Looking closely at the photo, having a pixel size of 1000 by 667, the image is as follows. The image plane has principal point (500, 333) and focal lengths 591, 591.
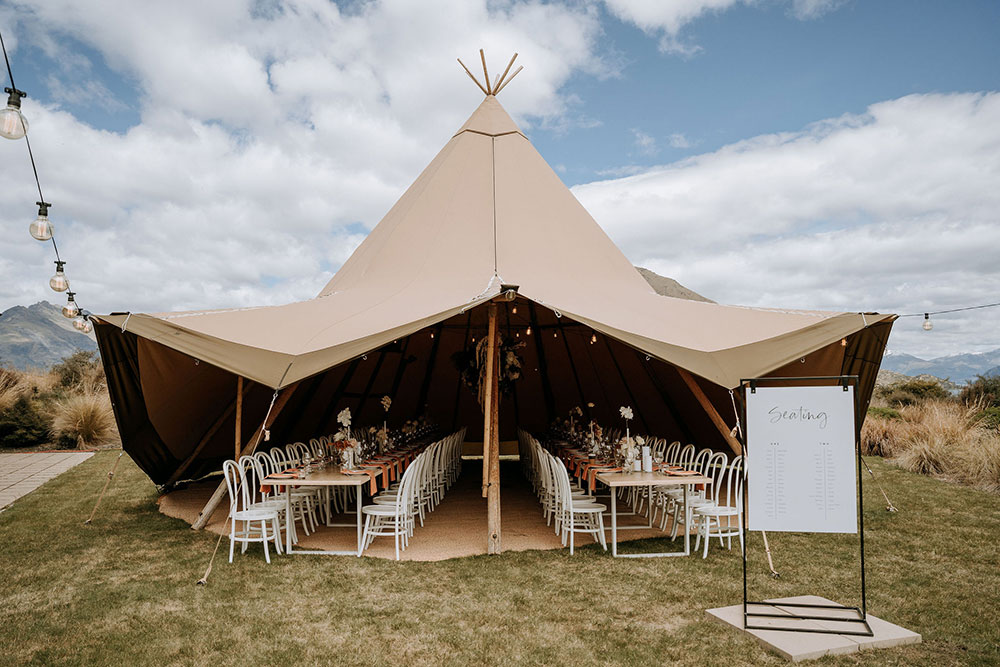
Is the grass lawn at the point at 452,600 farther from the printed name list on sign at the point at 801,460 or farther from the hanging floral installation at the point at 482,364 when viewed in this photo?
the hanging floral installation at the point at 482,364

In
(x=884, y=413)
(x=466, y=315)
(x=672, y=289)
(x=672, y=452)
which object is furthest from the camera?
(x=672, y=289)

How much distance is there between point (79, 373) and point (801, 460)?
63.4 feet

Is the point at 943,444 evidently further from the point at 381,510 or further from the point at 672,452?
the point at 381,510

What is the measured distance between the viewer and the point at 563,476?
18.1 ft

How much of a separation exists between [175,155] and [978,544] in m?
15.0

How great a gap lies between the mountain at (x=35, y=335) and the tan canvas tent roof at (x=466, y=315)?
244ft

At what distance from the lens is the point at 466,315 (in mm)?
9938

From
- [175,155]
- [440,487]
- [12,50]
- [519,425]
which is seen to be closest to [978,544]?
[440,487]

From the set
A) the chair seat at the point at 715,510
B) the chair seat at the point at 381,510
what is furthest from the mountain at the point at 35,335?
the chair seat at the point at 715,510

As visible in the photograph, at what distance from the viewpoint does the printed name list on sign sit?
3529 millimetres

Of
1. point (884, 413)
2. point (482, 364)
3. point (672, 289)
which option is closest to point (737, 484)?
point (482, 364)

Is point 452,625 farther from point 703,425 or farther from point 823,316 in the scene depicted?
point 703,425

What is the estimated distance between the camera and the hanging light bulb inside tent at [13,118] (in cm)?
352

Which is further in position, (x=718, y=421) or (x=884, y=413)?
(x=884, y=413)
